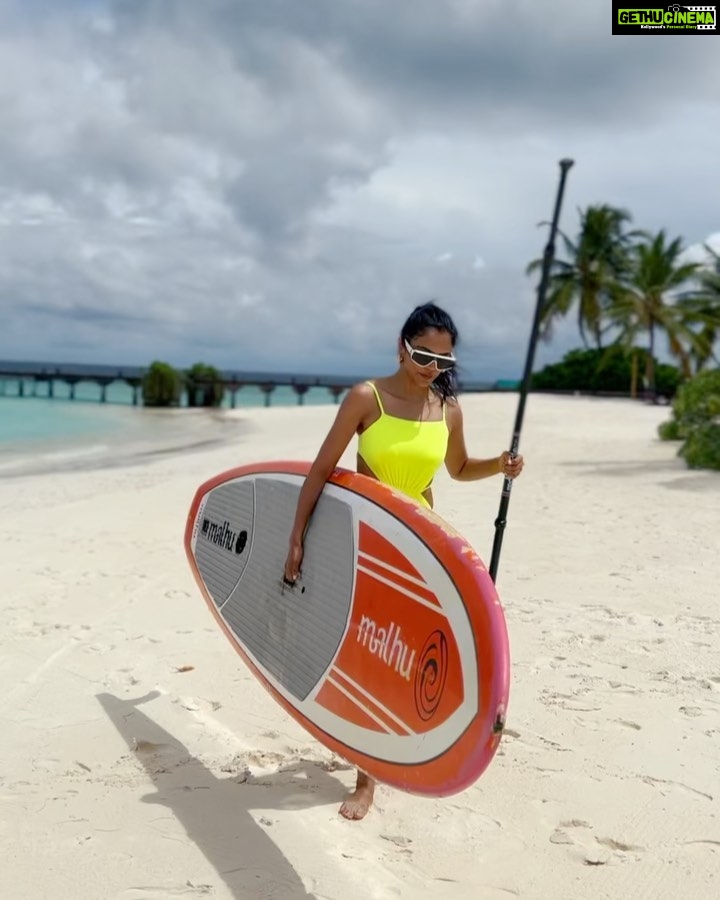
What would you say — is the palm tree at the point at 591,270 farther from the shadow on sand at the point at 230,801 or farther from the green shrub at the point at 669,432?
the shadow on sand at the point at 230,801

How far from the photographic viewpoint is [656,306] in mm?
29531

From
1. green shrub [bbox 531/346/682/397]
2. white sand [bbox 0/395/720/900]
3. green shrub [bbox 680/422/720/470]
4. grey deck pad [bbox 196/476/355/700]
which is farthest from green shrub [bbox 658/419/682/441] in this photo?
green shrub [bbox 531/346/682/397]

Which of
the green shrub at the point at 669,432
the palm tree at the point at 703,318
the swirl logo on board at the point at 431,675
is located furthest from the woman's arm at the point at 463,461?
the palm tree at the point at 703,318

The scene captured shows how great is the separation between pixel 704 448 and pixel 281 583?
8614mm

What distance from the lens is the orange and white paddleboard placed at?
2076 millimetres

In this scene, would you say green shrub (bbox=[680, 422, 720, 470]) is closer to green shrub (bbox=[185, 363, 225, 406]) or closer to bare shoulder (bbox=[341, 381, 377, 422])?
bare shoulder (bbox=[341, 381, 377, 422])

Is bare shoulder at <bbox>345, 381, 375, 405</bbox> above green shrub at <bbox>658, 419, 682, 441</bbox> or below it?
above

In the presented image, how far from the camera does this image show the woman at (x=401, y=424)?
253 cm

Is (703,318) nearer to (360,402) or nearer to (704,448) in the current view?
(704,448)

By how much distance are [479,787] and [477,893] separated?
55 centimetres

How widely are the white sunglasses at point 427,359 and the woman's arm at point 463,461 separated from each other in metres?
0.22

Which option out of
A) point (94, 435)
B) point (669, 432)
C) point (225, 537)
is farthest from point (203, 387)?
point (225, 537)

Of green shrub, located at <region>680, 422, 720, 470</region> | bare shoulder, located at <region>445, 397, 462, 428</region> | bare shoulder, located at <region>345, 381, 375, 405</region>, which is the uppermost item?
bare shoulder, located at <region>345, 381, 375, 405</region>

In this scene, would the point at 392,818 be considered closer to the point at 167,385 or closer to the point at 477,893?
the point at 477,893
